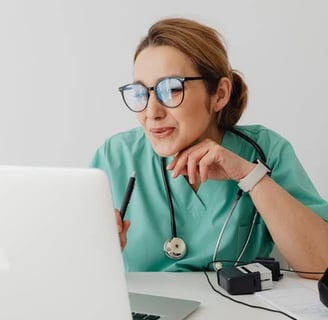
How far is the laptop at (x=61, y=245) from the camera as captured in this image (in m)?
0.60

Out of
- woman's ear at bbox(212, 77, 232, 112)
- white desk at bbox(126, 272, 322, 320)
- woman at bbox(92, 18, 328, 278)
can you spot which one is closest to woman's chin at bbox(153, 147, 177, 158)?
woman at bbox(92, 18, 328, 278)

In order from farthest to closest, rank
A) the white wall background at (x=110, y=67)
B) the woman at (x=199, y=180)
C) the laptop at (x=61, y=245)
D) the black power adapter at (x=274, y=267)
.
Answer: the white wall background at (x=110, y=67)
the woman at (x=199, y=180)
the black power adapter at (x=274, y=267)
the laptop at (x=61, y=245)

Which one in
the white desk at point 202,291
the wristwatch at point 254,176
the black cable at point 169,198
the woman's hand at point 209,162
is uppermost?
the woman's hand at point 209,162

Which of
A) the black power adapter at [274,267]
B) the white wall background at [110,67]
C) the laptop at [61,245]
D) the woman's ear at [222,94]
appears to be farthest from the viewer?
the white wall background at [110,67]

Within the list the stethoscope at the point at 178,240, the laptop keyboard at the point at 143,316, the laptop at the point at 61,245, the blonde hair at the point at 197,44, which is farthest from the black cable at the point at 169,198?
the laptop at the point at 61,245

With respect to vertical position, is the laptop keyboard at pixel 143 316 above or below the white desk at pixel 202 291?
above

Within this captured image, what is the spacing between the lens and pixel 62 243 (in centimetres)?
60

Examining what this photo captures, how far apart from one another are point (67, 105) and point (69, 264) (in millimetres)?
1394

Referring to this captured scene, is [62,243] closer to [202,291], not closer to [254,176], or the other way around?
[202,291]

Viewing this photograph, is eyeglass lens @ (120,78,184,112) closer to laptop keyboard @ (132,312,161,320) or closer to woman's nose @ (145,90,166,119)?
woman's nose @ (145,90,166,119)

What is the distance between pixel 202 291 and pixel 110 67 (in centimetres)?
112

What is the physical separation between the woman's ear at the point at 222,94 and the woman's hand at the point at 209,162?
16 centimetres

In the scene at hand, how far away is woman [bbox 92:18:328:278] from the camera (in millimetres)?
1151

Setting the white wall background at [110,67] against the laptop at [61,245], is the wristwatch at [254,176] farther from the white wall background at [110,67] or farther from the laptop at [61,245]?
the white wall background at [110,67]
